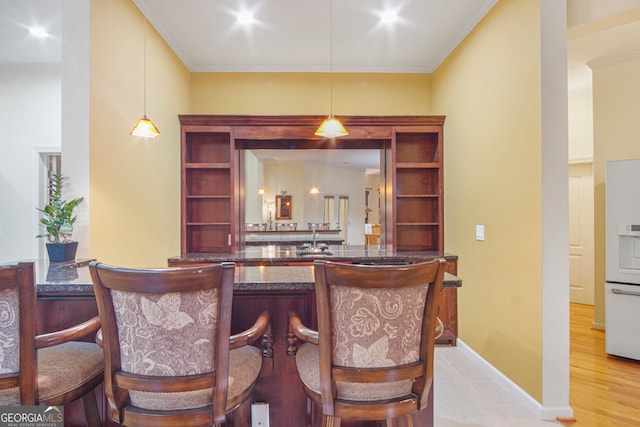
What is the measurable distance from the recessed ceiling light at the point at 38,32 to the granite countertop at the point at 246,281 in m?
2.64

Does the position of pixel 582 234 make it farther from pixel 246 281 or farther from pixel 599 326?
pixel 246 281

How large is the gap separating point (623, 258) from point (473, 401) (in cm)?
206

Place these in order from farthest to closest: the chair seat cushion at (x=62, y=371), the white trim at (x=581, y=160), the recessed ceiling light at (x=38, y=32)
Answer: the white trim at (x=581, y=160), the recessed ceiling light at (x=38, y=32), the chair seat cushion at (x=62, y=371)

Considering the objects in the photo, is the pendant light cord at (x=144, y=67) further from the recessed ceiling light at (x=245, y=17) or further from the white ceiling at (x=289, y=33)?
the recessed ceiling light at (x=245, y=17)

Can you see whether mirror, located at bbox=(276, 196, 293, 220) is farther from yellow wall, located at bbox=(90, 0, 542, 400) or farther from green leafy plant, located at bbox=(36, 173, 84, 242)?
green leafy plant, located at bbox=(36, 173, 84, 242)

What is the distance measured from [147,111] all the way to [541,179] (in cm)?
312

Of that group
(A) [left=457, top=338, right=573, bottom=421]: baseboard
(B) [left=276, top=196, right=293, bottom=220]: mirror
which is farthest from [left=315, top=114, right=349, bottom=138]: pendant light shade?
(B) [left=276, top=196, right=293, bottom=220]: mirror

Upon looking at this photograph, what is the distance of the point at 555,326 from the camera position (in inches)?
82.1

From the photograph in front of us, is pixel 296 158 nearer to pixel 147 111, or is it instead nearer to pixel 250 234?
pixel 250 234

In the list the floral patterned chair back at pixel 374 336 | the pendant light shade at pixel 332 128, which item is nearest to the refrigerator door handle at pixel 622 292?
the pendant light shade at pixel 332 128

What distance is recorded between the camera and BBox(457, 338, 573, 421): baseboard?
2072mm

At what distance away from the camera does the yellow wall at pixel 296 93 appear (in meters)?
3.94

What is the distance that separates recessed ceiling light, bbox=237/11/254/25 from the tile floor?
3.46 meters

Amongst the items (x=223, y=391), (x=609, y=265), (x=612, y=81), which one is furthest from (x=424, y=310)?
(x=612, y=81)
